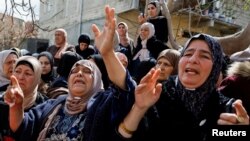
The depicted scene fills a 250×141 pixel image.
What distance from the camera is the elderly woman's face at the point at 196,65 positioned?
96.8 inches

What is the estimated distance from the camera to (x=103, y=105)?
2.61m

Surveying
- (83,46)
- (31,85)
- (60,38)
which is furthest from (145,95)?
(60,38)

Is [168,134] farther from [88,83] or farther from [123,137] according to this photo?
[88,83]

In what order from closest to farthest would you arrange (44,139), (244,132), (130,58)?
(244,132) → (44,139) → (130,58)

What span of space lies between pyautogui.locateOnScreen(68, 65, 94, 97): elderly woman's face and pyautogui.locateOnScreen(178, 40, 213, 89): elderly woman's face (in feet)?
2.90

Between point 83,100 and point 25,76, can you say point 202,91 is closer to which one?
point 83,100

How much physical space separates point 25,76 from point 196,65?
1.67 m

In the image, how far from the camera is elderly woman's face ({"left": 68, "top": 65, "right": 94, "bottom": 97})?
121 inches

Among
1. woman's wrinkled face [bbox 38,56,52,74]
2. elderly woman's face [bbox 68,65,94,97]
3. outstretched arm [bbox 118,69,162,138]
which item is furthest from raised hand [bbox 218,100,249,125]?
woman's wrinkled face [bbox 38,56,52,74]

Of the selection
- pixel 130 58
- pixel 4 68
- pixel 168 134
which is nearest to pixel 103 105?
pixel 168 134

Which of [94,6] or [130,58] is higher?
[94,6]

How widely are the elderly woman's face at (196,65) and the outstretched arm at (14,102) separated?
4.03 feet

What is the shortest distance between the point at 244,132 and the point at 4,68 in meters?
3.01

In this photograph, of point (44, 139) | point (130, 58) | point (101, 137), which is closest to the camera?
point (101, 137)
